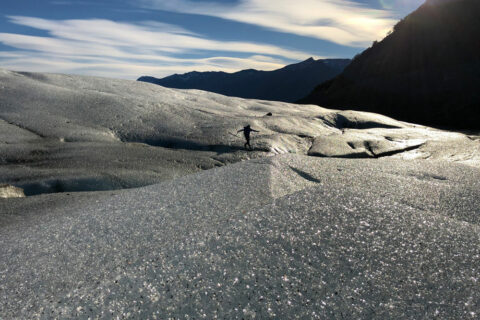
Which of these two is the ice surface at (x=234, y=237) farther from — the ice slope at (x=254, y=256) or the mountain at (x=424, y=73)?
the mountain at (x=424, y=73)

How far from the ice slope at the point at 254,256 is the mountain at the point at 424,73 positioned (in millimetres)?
14560

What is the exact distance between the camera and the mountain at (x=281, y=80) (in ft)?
196

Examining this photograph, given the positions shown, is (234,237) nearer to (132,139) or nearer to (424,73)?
(132,139)

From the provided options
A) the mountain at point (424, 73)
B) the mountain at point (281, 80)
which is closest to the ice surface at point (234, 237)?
the mountain at point (424, 73)

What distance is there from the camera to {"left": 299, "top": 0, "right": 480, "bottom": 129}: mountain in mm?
15922

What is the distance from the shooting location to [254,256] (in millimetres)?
1468

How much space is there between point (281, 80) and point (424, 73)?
4699 cm

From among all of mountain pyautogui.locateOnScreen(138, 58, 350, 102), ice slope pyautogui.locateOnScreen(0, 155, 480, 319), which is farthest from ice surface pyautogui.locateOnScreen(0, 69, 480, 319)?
mountain pyautogui.locateOnScreen(138, 58, 350, 102)

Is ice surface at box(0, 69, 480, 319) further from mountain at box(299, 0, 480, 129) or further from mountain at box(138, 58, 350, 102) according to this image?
mountain at box(138, 58, 350, 102)

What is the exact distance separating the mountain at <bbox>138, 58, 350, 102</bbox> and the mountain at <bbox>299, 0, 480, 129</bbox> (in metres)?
31.7

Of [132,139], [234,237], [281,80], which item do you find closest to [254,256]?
[234,237]

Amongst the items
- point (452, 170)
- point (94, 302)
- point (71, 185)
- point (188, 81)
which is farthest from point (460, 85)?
point (188, 81)

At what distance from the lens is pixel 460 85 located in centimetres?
1633

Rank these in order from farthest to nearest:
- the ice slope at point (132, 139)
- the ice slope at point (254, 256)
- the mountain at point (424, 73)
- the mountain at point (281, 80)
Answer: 1. the mountain at point (281, 80)
2. the mountain at point (424, 73)
3. the ice slope at point (132, 139)
4. the ice slope at point (254, 256)
